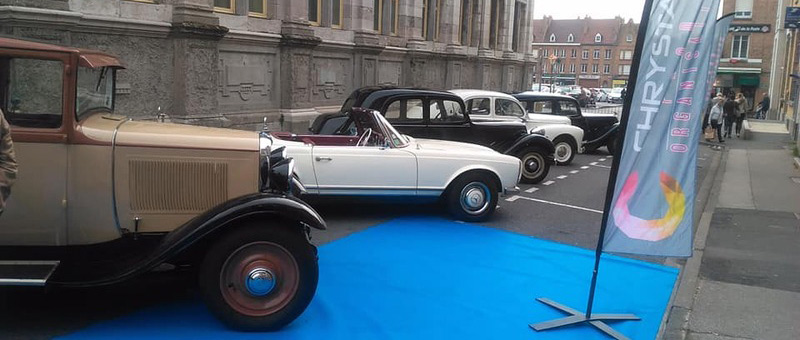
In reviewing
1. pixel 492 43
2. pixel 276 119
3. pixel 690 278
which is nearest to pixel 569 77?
pixel 492 43

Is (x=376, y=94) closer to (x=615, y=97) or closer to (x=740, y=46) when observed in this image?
(x=740, y=46)

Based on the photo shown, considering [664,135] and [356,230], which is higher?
[664,135]

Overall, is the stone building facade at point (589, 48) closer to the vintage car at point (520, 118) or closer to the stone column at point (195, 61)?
the vintage car at point (520, 118)

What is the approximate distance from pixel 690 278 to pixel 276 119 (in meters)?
10.4

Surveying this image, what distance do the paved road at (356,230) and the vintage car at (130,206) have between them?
45 cm

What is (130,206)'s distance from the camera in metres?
4.46

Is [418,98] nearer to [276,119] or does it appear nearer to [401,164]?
[401,164]

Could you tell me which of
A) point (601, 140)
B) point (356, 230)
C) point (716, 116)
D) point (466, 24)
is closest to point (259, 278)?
point (356, 230)

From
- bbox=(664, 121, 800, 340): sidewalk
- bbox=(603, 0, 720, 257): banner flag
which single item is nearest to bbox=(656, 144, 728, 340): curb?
bbox=(664, 121, 800, 340): sidewalk

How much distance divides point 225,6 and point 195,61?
7.16ft

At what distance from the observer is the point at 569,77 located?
112938mm

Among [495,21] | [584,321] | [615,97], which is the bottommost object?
[584,321]

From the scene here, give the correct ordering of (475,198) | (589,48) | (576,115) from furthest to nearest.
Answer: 1. (589,48)
2. (576,115)
3. (475,198)

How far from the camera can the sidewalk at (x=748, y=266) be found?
493 cm
